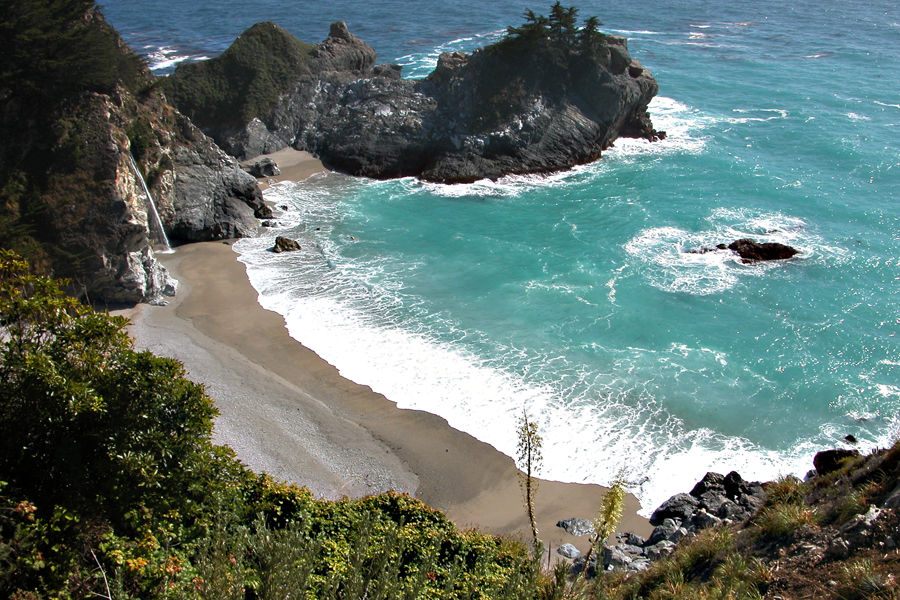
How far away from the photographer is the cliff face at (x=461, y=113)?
149 feet

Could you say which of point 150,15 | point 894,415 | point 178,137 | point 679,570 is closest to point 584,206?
point 894,415

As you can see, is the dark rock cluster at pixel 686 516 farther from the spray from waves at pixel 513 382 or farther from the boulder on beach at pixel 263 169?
the boulder on beach at pixel 263 169

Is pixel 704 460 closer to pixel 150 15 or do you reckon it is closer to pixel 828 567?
pixel 828 567

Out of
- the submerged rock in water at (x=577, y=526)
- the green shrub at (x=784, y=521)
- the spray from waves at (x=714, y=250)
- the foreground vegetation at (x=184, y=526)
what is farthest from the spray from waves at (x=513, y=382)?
the foreground vegetation at (x=184, y=526)

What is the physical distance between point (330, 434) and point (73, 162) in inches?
707

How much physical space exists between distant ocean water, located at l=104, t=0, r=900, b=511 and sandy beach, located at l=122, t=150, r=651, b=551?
88 centimetres

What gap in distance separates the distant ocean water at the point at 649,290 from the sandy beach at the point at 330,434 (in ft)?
2.87

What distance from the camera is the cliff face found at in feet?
149

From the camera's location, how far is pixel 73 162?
2762 centimetres

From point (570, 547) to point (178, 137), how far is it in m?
31.7

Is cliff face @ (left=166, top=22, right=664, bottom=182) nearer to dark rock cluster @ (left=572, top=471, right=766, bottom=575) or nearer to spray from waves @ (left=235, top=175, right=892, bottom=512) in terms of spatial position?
spray from waves @ (left=235, top=175, right=892, bottom=512)

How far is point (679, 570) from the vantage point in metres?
13.0

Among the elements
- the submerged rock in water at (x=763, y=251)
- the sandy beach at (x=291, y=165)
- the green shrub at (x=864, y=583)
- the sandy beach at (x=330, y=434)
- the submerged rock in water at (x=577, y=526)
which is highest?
the green shrub at (x=864, y=583)

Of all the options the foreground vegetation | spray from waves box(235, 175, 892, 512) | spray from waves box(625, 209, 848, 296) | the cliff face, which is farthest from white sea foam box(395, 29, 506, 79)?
the foreground vegetation
